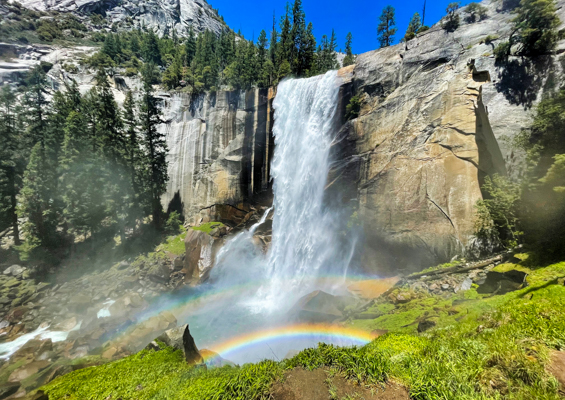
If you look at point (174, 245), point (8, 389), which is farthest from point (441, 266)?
point (174, 245)

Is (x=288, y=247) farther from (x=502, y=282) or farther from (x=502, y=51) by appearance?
(x=502, y=51)

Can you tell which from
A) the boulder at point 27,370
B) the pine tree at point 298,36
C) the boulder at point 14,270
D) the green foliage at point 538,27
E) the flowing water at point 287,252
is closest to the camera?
the boulder at point 27,370

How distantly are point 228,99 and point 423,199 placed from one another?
28.8m

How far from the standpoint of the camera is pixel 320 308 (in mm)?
15094

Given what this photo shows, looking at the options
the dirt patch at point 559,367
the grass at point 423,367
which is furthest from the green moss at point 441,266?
the dirt patch at point 559,367

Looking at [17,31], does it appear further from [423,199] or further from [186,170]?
[423,199]

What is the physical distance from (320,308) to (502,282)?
972 centimetres

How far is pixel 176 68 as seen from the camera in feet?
133

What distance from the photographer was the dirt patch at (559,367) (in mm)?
3495

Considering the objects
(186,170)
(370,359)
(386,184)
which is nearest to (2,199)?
(186,170)

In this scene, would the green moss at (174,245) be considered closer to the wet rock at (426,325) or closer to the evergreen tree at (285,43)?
the wet rock at (426,325)

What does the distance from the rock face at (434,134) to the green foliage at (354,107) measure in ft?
2.04

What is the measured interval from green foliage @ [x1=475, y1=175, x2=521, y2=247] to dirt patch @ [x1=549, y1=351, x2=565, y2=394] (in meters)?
11.8

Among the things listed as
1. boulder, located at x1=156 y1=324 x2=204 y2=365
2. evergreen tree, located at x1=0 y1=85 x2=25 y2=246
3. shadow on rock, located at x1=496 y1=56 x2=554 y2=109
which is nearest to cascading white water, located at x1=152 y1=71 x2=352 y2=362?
boulder, located at x1=156 y1=324 x2=204 y2=365
